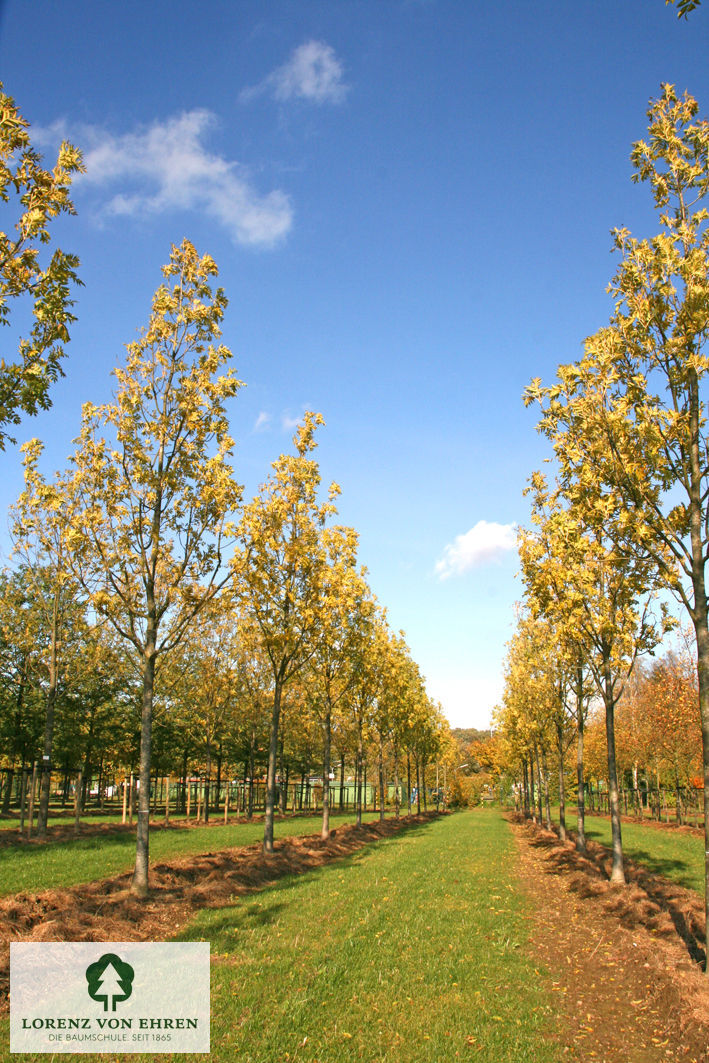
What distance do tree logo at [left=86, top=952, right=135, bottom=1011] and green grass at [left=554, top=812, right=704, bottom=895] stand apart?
42.8 ft

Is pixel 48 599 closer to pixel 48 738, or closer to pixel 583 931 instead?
pixel 48 738

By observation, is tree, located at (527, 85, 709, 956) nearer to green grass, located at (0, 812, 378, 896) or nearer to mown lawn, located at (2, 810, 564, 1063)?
mown lawn, located at (2, 810, 564, 1063)

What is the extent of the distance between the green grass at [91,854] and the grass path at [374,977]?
16.1 ft

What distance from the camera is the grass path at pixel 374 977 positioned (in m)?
5.73

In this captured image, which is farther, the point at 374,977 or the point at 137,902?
the point at 137,902

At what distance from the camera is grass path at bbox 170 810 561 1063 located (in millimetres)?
5730

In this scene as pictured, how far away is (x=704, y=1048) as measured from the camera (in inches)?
225

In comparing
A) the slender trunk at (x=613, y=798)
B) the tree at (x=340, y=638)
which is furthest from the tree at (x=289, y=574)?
the slender trunk at (x=613, y=798)

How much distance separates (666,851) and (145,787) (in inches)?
781

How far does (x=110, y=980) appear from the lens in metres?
6.76

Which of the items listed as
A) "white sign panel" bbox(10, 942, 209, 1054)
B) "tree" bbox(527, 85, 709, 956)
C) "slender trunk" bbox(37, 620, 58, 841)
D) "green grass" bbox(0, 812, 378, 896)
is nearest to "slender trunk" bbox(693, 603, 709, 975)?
"tree" bbox(527, 85, 709, 956)

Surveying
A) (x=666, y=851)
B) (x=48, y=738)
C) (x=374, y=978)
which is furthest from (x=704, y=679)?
(x=48, y=738)

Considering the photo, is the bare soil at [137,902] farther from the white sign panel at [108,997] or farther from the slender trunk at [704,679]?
the slender trunk at [704,679]

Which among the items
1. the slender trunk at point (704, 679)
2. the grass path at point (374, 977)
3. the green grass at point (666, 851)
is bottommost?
the green grass at point (666, 851)
